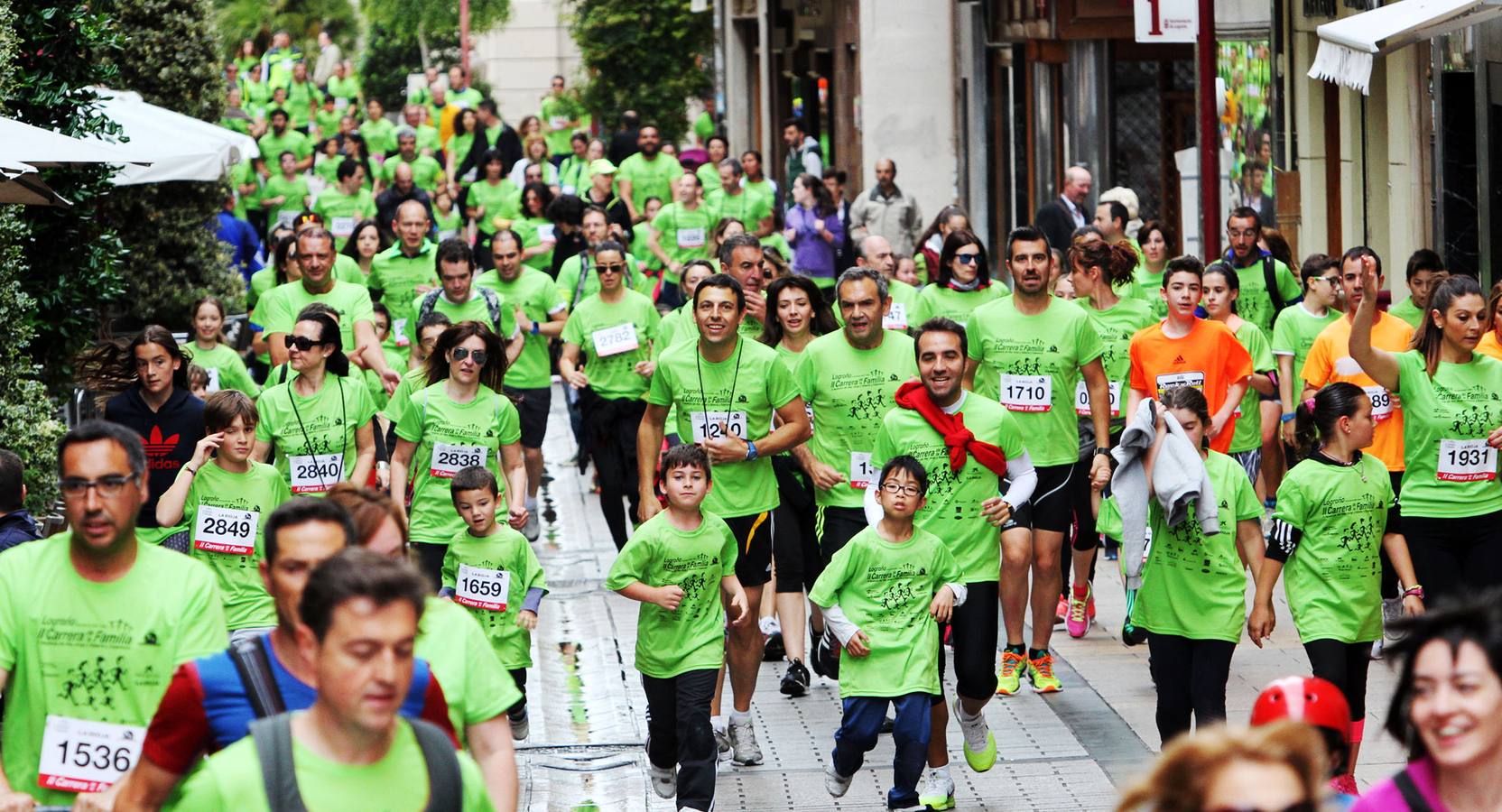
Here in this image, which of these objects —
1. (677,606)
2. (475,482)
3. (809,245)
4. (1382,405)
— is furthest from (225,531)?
(809,245)

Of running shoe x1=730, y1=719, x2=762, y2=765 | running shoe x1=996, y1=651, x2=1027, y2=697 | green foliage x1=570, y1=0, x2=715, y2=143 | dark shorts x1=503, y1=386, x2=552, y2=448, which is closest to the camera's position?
running shoe x1=730, y1=719, x2=762, y2=765

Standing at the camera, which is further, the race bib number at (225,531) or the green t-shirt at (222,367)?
the green t-shirt at (222,367)

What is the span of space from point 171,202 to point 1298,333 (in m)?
10.8

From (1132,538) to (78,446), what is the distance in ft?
14.3

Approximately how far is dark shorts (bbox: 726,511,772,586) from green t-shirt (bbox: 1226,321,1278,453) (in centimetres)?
316

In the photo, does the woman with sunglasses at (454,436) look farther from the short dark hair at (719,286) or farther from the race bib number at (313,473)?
the short dark hair at (719,286)

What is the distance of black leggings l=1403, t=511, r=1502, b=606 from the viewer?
8734 millimetres

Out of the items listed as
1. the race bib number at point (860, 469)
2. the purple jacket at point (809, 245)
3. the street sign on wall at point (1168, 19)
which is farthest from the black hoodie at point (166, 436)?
the purple jacket at point (809, 245)

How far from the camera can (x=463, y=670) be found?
4859mm

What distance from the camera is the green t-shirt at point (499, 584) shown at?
8891 mm

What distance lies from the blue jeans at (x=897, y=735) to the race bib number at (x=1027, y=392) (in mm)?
2271

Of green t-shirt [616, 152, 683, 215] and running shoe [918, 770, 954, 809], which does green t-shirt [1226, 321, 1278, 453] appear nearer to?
running shoe [918, 770, 954, 809]

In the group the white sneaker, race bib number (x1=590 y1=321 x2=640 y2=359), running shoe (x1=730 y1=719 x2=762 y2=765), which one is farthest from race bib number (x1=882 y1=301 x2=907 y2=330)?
the white sneaker

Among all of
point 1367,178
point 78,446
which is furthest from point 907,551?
point 1367,178
